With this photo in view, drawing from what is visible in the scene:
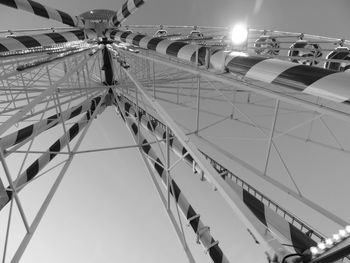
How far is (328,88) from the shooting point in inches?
83.0

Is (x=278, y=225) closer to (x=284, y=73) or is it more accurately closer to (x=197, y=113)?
(x=197, y=113)

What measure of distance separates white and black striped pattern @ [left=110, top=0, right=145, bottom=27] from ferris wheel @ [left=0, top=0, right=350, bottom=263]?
0.04 metres

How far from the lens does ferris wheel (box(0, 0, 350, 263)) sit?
2883mm

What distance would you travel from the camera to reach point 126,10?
8562 mm

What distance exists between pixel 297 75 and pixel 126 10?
7.23 metres

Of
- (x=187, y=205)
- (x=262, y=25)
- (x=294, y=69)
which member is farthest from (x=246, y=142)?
(x=294, y=69)

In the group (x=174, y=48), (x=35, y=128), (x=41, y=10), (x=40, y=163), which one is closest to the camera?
(x=174, y=48)

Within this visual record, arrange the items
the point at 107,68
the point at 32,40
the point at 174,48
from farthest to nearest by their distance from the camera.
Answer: the point at 107,68, the point at 32,40, the point at 174,48

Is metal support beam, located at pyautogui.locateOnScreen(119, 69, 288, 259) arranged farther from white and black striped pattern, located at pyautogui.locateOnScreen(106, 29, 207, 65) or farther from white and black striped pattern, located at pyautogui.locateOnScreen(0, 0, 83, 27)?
white and black striped pattern, located at pyautogui.locateOnScreen(0, 0, 83, 27)

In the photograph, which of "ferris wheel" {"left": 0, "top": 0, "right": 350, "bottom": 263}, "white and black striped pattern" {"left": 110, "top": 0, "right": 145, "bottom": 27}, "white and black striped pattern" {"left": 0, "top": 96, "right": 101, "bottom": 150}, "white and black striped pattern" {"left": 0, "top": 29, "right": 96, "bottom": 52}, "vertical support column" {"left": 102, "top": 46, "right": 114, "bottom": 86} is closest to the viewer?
"ferris wheel" {"left": 0, "top": 0, "right": 350, "bottom": 263}

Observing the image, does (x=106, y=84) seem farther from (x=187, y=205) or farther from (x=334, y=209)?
(x=334, y=209)

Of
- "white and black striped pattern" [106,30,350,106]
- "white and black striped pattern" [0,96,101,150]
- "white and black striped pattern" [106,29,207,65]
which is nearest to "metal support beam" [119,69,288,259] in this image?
"white and black striped pattern" [106,30,350,106]

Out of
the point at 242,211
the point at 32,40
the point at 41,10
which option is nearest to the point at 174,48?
the point at 32,40

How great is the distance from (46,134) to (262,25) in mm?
11514
